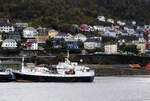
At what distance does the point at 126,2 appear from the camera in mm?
193625

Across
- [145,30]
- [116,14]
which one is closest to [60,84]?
[145,30]

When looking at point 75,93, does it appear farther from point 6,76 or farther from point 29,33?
point 29,33

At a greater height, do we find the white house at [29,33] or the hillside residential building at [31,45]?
the white house at [29,33]

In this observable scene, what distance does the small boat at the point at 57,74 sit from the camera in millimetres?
74062

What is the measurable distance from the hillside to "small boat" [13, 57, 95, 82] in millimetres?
72293

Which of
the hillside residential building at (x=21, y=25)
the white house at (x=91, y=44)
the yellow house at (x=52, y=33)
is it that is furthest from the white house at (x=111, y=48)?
the hillside residential building at (x=21, y=25)

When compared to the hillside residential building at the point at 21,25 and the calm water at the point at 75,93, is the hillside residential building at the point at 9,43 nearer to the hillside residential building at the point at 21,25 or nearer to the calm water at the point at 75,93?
the hillside residential building at the point at 21,25

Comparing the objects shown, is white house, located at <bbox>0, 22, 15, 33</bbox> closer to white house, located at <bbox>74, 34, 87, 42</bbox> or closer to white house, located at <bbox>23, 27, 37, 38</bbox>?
white house, located at <bbox>23, 27, 37, 38</bbox>

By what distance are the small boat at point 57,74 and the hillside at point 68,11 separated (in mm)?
72293

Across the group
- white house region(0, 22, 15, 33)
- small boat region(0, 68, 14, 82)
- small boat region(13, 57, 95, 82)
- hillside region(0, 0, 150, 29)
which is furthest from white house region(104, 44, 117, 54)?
small boat region(0, 68, 14, 82)

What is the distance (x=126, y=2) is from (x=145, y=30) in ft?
72.9

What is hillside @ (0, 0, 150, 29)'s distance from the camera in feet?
506

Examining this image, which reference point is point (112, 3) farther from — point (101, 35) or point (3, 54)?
point (3, 54)

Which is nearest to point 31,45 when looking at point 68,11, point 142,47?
point 142,47
